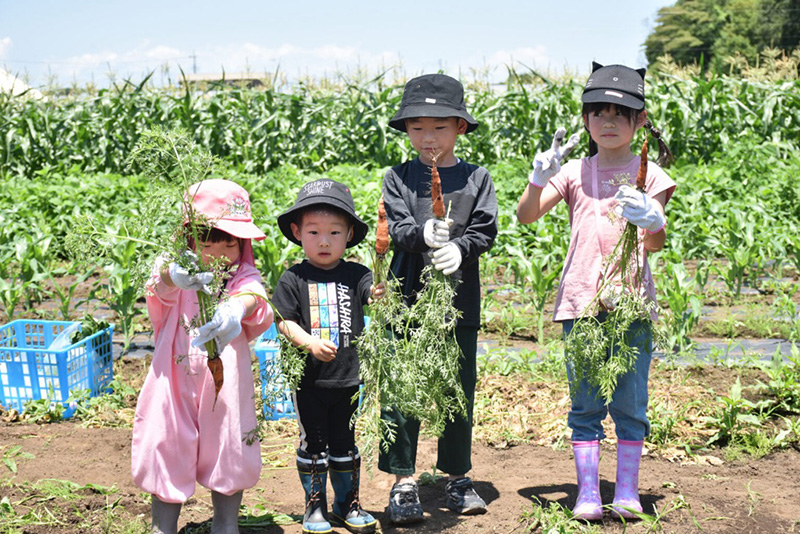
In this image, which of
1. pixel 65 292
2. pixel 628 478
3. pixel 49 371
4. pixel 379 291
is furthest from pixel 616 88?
pixel 65 292

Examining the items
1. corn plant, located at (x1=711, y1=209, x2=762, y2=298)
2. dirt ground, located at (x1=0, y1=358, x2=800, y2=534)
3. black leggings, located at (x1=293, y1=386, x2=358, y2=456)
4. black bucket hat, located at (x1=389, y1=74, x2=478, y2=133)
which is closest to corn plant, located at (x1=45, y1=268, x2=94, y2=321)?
dirt ground, located at (x1=0, y1=358, x2=800, y2=534)

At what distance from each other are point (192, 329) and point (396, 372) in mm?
686

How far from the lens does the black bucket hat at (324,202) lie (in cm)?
294

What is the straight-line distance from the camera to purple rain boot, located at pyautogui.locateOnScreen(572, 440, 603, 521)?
3084 millimetres

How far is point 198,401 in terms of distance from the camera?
2848 millimetres

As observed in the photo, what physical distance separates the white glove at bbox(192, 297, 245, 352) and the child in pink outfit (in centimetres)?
→ 2

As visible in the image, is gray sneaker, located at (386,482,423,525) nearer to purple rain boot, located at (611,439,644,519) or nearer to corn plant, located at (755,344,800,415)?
purple rain boot, located at (611,439,644,519)

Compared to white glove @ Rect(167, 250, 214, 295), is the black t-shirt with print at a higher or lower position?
lower

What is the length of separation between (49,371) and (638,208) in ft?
10.4

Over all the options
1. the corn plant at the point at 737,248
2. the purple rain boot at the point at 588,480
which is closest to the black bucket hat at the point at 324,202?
the purple rain boot at the point at 588,480

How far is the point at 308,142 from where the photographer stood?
37.9ft

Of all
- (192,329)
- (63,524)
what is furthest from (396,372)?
(63,524)

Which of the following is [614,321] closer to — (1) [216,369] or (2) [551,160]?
(2) [551,160]

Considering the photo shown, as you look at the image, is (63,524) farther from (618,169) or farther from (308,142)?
(308,142)
